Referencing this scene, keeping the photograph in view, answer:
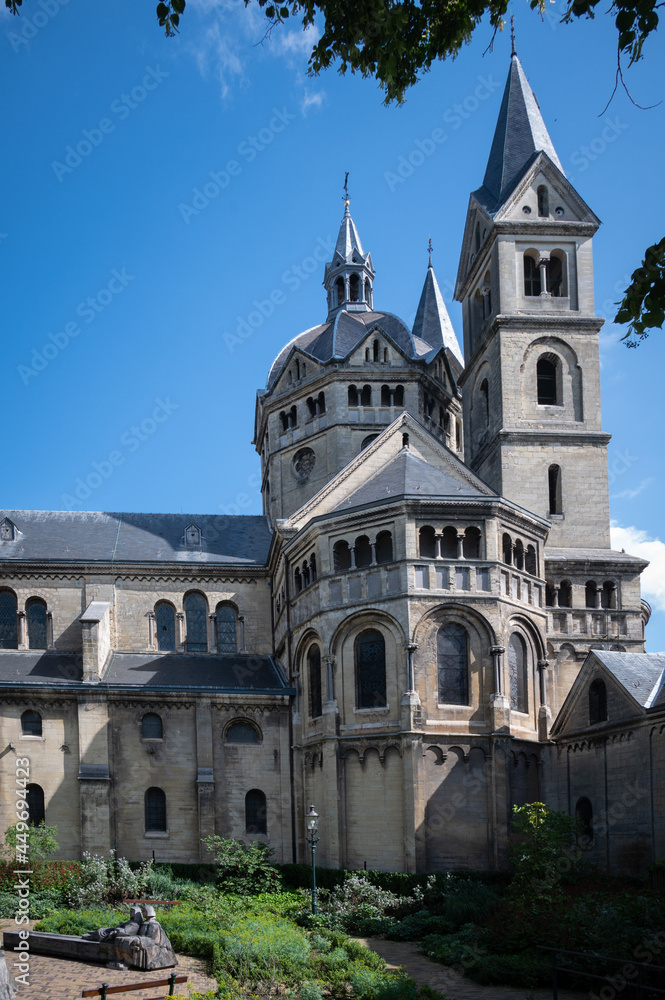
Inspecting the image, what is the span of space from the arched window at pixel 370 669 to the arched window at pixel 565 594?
982 centimetres

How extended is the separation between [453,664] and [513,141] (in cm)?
2926

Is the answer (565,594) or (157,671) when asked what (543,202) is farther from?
(157,671)

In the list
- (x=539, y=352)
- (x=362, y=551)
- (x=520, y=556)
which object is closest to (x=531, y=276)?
(x=539, y=352)

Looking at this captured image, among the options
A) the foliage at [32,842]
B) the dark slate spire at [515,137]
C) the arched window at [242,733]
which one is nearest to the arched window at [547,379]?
the dark slate spire at [515,137]

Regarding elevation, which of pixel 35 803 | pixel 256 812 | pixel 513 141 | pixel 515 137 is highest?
→ pixel 515 137

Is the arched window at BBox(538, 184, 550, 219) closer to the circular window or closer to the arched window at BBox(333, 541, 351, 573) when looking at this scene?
the circular window

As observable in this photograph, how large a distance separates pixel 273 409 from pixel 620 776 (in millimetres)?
28224

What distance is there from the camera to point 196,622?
48.2m

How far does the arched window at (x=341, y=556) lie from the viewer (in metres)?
38.8

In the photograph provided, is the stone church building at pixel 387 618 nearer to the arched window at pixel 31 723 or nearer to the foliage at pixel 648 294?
the arched window at pixel 31 723

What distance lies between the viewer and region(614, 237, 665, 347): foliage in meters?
10.7

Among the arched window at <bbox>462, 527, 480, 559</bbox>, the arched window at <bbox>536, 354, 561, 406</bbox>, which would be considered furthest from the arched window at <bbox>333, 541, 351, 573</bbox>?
the arched window at <bbox>536, 354, 561, 406</bbox>

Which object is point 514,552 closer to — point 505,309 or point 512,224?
point 505,309

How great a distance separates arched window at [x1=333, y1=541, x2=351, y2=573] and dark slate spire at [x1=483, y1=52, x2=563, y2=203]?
20.9 meters
